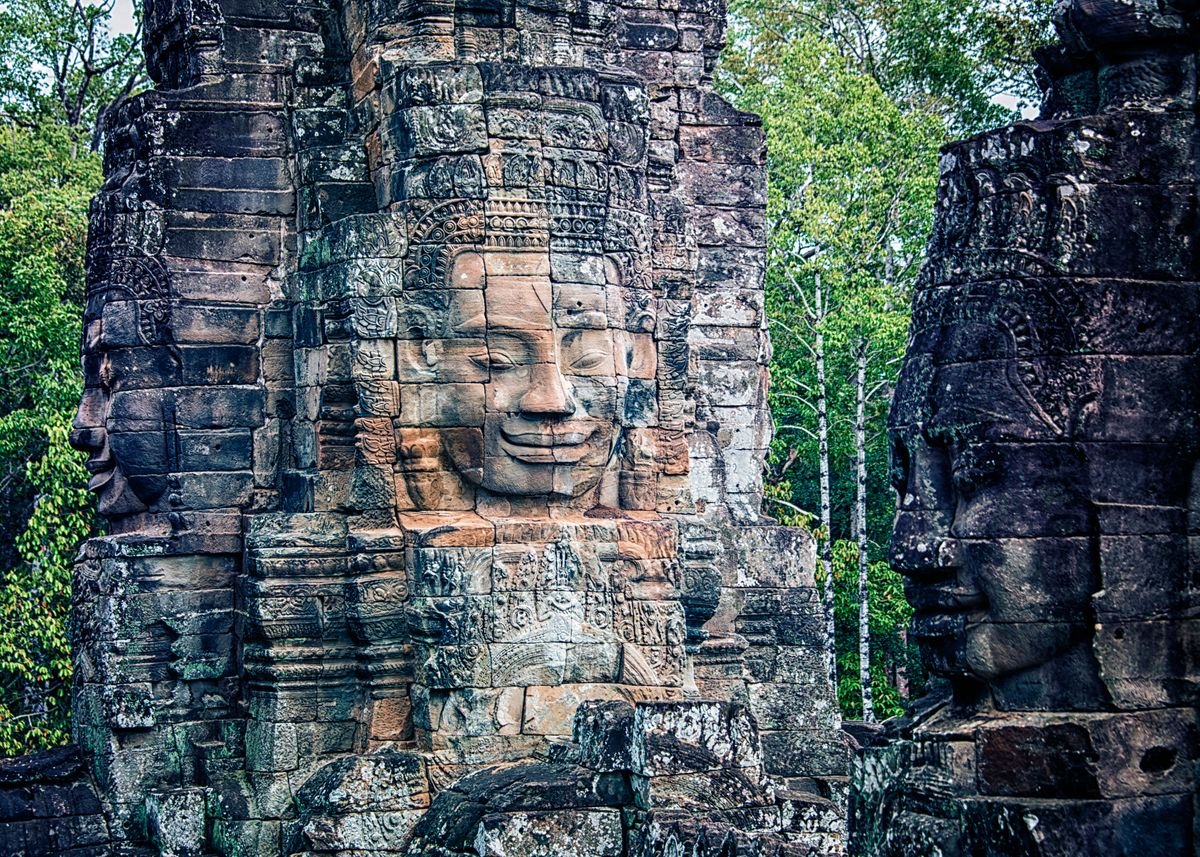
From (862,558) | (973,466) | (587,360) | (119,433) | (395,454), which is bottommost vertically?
(862,558)

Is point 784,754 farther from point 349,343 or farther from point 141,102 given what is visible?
point 141,102

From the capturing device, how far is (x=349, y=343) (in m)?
15.9

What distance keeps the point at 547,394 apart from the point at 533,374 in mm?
193

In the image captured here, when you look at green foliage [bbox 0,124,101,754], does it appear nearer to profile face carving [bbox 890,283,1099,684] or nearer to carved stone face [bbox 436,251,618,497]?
carved stone face [bbox 436,251,618,497]

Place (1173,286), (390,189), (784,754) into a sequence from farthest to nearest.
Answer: (784,754)
(390,189)
(1173,286)

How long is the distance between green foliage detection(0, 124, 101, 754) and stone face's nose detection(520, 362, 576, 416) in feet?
37.0

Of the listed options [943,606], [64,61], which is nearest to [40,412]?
[64,61]

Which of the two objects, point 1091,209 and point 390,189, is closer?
point 1091,209

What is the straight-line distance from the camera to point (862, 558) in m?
28.4

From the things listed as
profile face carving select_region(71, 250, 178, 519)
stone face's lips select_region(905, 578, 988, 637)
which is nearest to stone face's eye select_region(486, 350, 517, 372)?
profile face carving select_region(71, 250, 178, 519)

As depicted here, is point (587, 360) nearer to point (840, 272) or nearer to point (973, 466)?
point (973, 466)

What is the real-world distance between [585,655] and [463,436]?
5.67ft

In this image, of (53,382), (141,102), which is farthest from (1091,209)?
(53,382)

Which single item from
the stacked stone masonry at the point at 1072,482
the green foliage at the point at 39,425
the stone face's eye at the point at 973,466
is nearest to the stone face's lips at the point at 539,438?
the stacked stone masonry at the point at 1072,482
